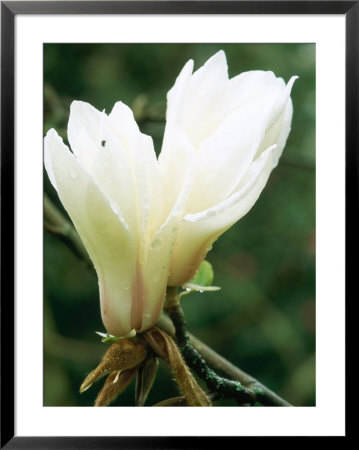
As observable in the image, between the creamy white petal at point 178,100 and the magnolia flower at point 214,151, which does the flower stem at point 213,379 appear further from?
the creamy white petal at point 178,100

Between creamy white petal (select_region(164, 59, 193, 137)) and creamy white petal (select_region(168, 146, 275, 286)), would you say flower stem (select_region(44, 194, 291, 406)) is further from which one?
creamy white petal (select_region(164, 59, 193, 137))

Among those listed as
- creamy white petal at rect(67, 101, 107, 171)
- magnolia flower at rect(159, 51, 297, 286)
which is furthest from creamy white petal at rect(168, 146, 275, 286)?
creamy white petal at rect(67, 101, 107, 171)

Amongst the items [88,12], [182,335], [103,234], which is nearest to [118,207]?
[103,234]

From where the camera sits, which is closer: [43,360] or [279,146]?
[279,146]

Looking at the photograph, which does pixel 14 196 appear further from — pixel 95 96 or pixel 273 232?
pixel 273 232

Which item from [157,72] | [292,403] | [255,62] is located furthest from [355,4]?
[292,403]

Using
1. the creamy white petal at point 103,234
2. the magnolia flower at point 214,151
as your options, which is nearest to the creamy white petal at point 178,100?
the magnolia flower at point 214,151

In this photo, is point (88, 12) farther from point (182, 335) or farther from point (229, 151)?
point (182, 335)
